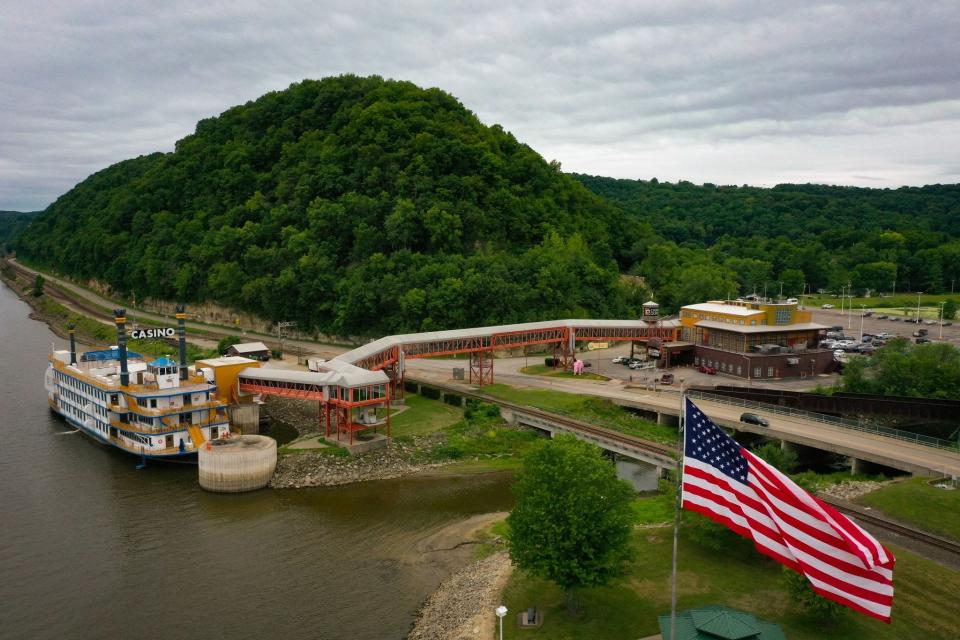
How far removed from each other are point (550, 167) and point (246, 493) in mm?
104716

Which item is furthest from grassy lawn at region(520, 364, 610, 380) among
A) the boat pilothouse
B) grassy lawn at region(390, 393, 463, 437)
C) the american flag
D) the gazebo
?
the american flag

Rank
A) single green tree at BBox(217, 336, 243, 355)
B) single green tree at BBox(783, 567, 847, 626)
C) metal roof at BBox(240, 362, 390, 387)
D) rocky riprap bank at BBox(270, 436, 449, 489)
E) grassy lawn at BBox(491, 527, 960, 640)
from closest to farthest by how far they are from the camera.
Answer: single green tree at BBox(783, 567, 847, 626), grassy lawn at BBox(491, 527, 960, 640), rocky riprap bank at BBox(270, 436, 449, 489), metal roof at BBox(240, 362, 390, 387), single green tree at BBox(217, 336, 243, 355)

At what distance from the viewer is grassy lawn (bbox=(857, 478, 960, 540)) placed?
39.5 meters

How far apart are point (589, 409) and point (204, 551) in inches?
1451

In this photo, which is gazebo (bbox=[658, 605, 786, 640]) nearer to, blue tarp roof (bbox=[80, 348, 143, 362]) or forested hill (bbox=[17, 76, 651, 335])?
blue tarp roof (bbox=[80, 348, 143, 362])

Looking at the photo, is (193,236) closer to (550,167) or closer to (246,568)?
(550,167)

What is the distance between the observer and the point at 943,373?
6247 centimetres

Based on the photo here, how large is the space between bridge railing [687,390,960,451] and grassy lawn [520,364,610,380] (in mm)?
14564

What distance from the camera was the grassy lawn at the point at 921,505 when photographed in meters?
39.5

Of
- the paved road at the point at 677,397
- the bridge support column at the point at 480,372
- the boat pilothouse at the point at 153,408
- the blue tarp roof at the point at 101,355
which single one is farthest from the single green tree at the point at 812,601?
the blue tarp roof at the point at 101,355

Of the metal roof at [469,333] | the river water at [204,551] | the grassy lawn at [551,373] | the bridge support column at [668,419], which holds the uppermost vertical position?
the metal roof at [469,333]

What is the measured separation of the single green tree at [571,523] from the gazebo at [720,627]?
5372mm

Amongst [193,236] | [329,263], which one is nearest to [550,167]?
[329,263]

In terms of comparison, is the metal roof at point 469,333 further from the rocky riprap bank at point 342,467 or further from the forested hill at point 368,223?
the forested hill at point 368,223
